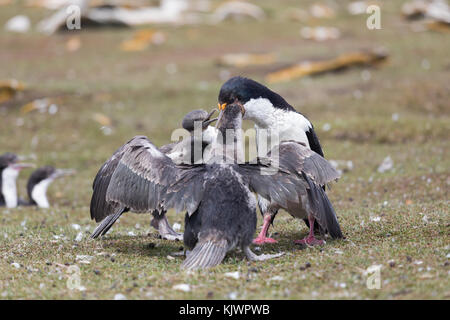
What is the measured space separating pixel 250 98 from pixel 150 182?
1977 millimetres

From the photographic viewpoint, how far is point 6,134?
61.1ft

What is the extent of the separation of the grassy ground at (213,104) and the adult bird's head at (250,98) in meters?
1.74

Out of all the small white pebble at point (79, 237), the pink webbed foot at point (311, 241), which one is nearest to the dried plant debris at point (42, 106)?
the small white pebble at point (79, 237)

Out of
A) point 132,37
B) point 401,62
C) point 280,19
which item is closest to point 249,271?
point 401,62

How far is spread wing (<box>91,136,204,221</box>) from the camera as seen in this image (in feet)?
22.7

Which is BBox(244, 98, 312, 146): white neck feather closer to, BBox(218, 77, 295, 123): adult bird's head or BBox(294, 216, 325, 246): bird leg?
BBox(218, 77, 295, 123): adult bird's head

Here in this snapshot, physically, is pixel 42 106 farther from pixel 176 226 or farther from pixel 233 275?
pixel 233 275

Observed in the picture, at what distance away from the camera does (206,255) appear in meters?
6.52

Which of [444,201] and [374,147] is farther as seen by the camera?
[374,147]

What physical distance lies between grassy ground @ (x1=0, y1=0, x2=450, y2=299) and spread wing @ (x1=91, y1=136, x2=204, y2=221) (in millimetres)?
664

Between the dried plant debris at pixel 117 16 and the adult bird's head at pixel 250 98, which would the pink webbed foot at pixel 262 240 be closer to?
the adult bird's head at pixel 250 98

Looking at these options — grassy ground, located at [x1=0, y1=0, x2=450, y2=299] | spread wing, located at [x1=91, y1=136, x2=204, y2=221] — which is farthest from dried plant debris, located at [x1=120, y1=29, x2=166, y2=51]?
spread wing, located at [x1=91, y1=136, x2=204, y2=221]
